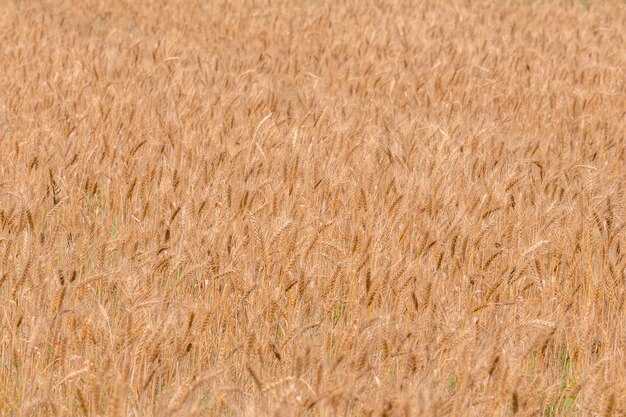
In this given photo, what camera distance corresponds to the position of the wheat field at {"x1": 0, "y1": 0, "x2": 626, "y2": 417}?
2.32 metres

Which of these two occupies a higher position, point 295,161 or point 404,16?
point 295,161

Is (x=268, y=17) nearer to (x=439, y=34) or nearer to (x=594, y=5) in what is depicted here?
(x=439, y=34)

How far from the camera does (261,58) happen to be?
7082 millimetres

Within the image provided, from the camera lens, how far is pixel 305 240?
10.6 ft

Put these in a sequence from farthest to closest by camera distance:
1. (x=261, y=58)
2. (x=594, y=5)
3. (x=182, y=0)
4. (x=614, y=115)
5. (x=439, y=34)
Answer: (x=594, y=5) < (x=182, y=0) < (x=439, y=34) < (x=261, y=58) < (x=614, y=115)

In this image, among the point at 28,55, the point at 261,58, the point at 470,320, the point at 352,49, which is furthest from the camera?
the point at 352,49

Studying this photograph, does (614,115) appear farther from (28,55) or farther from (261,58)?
(28,55)

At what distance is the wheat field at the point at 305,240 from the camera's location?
2.32m

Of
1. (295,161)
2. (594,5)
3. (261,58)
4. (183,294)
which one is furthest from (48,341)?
(594,5)

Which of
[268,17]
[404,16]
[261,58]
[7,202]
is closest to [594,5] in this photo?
[404,16]

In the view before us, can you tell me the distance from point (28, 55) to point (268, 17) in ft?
10.7

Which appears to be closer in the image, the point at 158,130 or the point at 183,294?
the point at 183,294

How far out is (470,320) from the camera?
9.16 ft

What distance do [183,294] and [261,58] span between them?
4.33 meters
